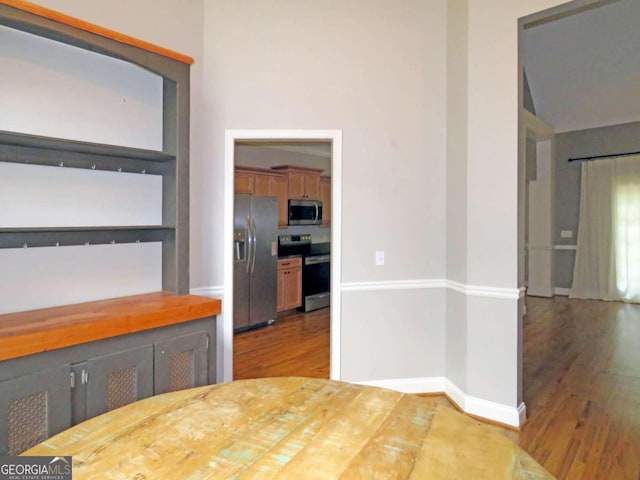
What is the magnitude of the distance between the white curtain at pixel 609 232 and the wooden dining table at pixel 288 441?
7.61 meters

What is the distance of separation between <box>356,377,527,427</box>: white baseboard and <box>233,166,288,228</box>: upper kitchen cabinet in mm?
3430

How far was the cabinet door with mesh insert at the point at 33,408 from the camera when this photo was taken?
5.58 ft

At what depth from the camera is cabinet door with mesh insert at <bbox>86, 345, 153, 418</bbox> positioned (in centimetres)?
198

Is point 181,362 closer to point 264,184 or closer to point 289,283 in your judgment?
point 289,283

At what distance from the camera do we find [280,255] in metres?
6.16

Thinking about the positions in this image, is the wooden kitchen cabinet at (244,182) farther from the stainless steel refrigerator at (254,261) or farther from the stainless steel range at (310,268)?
the stainless steel range at (310,268)

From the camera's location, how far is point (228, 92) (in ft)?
10.2

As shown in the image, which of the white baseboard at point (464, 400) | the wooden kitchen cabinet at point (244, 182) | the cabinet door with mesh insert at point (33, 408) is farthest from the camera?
the wooden kitchen cabinet at point (244, 182)

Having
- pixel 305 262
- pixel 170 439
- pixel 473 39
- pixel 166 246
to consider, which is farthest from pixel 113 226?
pixel 305 262

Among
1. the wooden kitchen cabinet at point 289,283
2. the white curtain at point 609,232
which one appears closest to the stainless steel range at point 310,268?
the wooden kitchen cabinet at point 289,283

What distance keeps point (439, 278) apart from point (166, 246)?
6.88ft

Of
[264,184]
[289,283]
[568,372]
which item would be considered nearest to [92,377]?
[568,372]

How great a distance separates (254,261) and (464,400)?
3.24 meters

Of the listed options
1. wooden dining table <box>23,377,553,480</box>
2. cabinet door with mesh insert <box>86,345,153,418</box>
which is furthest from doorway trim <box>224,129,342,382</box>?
wooden dining table <box>23,377,553,480</box>
